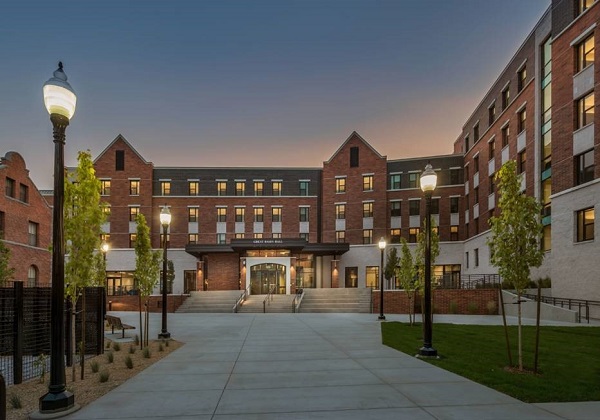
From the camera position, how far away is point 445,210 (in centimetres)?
4644

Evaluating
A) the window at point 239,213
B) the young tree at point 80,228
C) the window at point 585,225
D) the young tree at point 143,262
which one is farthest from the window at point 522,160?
the young tree at point 80,228

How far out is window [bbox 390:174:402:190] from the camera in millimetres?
47469

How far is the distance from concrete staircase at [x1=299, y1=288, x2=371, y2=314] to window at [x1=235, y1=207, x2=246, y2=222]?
53.8 feet

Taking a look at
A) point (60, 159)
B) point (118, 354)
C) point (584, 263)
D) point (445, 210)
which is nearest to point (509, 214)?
point (60, 159)

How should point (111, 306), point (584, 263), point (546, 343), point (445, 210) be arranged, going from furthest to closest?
point (445, 210), point (111, 306), point (584, 263), point (546, 343)

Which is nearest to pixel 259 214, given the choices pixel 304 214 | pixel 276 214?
pixel 276 214

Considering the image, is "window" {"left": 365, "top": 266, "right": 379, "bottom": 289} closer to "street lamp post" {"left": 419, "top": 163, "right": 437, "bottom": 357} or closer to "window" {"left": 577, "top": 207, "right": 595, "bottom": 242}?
"window" {"left": 577, "top": 207, "right": 595, "bottom": 242}

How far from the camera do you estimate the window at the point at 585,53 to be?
23672 mm

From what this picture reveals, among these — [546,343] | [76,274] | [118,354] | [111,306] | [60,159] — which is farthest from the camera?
[111,306]

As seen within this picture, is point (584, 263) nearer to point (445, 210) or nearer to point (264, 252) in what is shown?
point (445, 210)

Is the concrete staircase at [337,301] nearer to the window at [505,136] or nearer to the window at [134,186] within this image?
the window at [505,136]

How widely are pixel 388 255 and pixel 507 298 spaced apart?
17437 millimetres

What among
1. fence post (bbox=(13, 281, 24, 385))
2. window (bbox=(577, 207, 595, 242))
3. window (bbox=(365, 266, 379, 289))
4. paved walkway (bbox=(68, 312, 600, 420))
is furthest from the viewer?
window (bbox=(365, 266, 379, 289))

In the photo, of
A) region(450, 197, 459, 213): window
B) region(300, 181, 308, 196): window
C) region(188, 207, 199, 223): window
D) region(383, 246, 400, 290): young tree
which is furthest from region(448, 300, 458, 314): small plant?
region(188, 207, 199, 223): window
